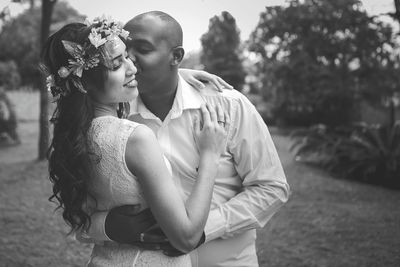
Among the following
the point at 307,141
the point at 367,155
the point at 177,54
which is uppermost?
the point at 177,54

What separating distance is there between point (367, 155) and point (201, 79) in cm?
704

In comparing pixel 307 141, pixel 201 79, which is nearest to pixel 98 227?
pixel 201 79

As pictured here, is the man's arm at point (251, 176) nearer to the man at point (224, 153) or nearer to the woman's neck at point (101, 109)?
the man at point (224, 153)

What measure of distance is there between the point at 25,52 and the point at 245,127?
24857mm

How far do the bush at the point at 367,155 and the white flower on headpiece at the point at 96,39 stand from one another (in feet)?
24.5

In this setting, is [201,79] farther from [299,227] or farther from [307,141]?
[307,141]

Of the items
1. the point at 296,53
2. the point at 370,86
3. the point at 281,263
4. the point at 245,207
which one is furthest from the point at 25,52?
the point at 245,207

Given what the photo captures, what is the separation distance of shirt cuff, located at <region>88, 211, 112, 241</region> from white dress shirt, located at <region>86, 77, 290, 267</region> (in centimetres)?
53

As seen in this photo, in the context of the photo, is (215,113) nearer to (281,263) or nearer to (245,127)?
(245,127)

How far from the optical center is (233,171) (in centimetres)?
232

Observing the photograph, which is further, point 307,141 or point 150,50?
point 307,141

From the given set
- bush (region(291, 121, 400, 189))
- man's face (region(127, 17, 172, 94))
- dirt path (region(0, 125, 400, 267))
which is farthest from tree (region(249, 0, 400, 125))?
man's face (region(127, 17, 172, 94))

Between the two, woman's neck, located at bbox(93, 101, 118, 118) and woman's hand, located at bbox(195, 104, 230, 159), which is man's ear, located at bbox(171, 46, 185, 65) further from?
woman's neck, located at bbox(93, 101, 118, 118)

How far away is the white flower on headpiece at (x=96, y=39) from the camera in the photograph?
5.86ft
